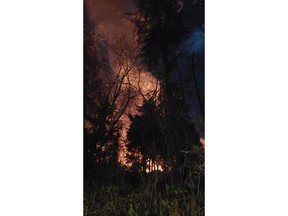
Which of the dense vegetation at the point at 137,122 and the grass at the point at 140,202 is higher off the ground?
the dense vegetation at the point at 137,122

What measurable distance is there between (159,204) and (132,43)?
4.21 feet

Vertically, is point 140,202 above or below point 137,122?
below

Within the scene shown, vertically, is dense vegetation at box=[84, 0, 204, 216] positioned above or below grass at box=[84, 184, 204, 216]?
above
